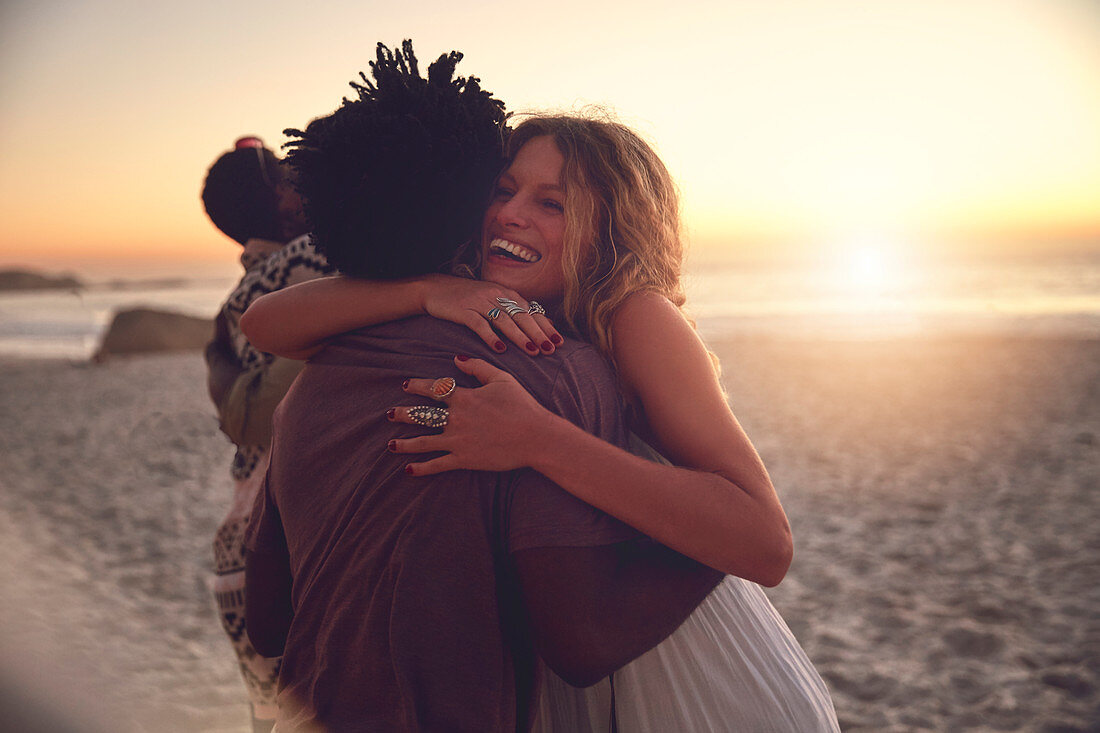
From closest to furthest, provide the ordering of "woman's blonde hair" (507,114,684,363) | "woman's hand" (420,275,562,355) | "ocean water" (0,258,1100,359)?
1. "woman's hand" (420,275,562,355)
2. "woman's blonde hair" (507,114,684,363)
3. "ocean water" (0,258,1100,359)

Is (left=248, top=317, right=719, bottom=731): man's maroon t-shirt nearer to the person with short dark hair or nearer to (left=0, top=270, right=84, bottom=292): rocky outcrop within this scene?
the person with short dark hair

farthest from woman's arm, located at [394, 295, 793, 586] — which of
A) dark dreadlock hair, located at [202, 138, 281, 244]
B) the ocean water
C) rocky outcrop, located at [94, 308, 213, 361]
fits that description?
rocky outcrop, located at [94, 308, 213, 361]

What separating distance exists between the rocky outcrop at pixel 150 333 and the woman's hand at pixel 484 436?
19092 millimetres

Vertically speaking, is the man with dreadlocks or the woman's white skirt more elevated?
the man with dreadlocks

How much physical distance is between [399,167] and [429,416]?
490 mm

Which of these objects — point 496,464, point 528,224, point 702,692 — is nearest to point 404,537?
point 496,464

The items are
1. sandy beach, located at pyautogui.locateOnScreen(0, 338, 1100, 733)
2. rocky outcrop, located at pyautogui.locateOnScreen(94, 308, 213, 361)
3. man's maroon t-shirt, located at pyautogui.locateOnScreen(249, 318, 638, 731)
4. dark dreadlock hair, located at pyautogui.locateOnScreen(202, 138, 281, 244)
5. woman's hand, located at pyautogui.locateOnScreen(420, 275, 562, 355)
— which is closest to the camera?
man's maroon t-shirt, located at pyautogui.locateOnScreen(249, 318, 638, 731)

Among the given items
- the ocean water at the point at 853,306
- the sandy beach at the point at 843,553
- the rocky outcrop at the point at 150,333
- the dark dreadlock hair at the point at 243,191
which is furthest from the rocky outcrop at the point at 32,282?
the dark dreadlock hair at the point at 243,191

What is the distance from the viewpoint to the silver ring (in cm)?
135

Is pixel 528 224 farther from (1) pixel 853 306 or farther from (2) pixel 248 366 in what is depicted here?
(1) pixel 853 306

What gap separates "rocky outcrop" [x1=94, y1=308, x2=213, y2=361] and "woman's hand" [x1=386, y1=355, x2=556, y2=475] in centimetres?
1909

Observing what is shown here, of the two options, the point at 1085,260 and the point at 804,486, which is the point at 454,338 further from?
the point at 1085,260

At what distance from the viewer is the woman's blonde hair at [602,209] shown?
174 cm

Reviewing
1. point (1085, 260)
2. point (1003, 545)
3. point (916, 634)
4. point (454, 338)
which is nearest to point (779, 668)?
point (454, 338)
